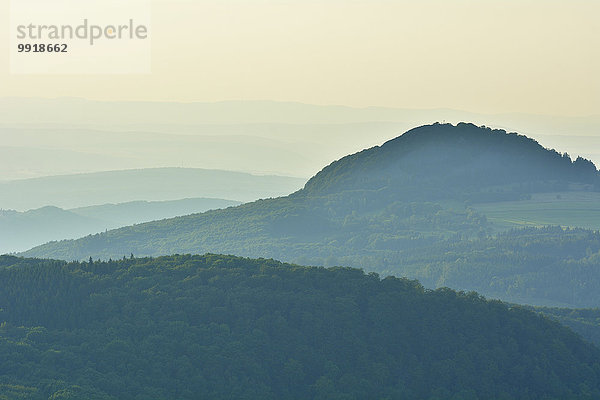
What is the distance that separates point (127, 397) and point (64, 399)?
14.4 m

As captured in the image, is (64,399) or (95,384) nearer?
(64,399)

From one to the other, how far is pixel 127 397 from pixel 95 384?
6867mm

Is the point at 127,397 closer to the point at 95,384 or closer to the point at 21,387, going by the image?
the point at 95,384

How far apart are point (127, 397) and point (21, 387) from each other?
19.8m

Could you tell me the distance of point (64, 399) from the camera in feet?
614

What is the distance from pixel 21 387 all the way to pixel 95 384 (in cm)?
1543

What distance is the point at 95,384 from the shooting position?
199875 millimetres

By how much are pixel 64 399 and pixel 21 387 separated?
335 inches

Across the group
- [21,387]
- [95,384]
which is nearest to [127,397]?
[95,384]
